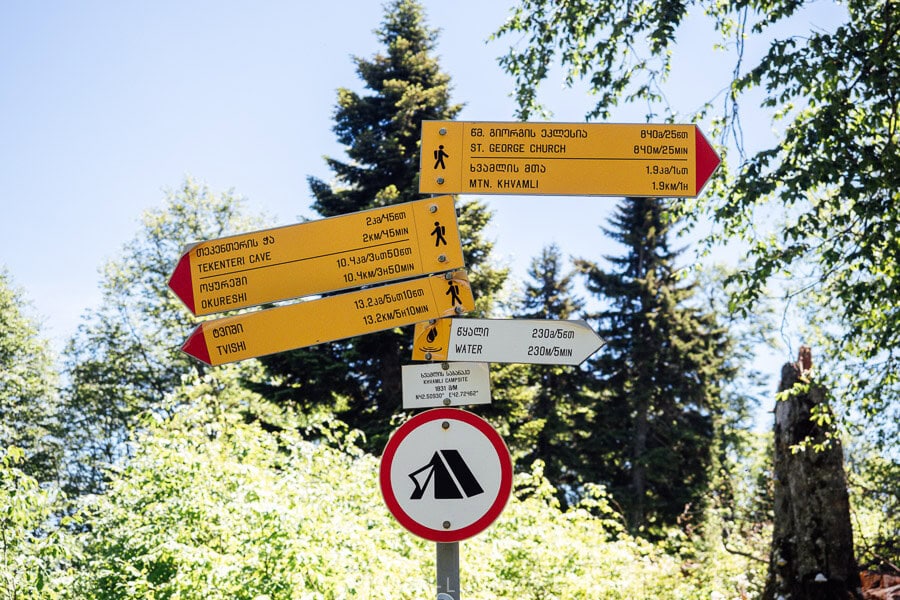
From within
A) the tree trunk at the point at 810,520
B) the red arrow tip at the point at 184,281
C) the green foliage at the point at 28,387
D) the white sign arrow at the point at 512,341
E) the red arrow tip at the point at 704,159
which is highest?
the green foliage at the point at 28,387

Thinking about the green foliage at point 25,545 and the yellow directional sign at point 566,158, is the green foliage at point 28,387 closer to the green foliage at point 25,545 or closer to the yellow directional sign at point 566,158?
the green foliage at point 25,545

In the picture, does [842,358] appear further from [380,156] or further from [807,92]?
[380,156]

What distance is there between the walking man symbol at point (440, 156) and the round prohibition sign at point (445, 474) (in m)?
1.04

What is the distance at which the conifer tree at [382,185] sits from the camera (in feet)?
62.4

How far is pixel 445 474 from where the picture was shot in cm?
362

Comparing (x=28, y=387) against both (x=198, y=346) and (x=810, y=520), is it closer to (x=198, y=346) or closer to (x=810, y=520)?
(x=810, y=520)

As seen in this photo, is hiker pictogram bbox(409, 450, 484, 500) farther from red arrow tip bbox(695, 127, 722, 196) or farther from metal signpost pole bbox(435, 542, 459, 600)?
red arrow tip bbox(695, 127, 722, 196)

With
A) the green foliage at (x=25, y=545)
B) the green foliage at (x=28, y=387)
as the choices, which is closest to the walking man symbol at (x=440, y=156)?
the green foliage at (x=25, y=545)

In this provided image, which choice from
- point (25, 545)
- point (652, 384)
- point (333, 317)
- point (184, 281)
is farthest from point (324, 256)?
point (652, 384)

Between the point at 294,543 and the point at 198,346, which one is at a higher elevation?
the point at 198,346

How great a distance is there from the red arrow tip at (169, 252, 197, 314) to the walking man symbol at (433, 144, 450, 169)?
1.15 metres

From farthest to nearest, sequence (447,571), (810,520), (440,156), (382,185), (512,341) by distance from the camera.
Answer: (382,185) < (810,520) < (440,156) < (512,341) < (447,571)

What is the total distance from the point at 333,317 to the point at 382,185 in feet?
55.0

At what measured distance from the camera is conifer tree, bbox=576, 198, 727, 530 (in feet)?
84.9
